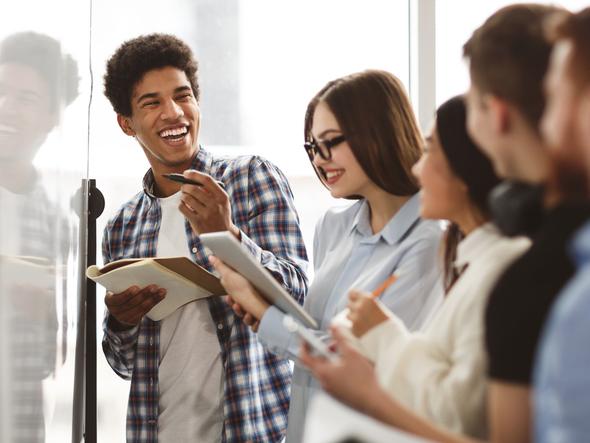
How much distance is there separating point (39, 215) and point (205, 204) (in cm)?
48

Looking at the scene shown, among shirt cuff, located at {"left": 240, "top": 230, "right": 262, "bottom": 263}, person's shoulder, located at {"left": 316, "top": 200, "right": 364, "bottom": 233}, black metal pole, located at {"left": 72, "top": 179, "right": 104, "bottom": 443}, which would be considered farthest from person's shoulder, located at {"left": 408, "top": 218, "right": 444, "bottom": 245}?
black metal pole, located at {"left": 72, "top": 179, "right": 104, "bottom": 443}

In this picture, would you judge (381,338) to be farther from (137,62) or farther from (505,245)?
(137,62)

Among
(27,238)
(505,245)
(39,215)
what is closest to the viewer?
(505,245)

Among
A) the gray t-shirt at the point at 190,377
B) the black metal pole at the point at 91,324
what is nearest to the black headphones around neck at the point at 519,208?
the gray t-shirt at the point at 190,377

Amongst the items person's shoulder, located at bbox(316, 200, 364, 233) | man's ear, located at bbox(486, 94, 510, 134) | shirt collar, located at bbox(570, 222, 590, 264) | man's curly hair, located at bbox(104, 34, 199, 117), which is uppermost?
man's curly hair, located at bbox(104, 34, 199, 117)

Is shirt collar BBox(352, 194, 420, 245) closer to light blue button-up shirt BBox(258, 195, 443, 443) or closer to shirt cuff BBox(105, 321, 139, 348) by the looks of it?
light blue button-up shirt BBox(258, 195, 443, 443)

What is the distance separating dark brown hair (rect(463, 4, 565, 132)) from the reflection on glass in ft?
2.36

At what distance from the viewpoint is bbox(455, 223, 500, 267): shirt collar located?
1.13 meters

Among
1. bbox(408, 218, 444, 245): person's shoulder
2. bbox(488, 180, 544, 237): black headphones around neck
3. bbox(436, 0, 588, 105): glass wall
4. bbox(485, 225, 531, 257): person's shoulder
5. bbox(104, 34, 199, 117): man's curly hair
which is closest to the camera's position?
bbox(488, 180, 544, 237): black headphones around neck

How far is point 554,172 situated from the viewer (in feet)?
2.49

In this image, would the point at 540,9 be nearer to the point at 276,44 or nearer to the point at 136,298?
the point at 136,298

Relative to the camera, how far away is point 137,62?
239 cm

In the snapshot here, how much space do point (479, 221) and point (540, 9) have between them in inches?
13.1

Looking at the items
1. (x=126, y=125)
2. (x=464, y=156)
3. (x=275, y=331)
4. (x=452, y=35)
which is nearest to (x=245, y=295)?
(x=275, y=331)
